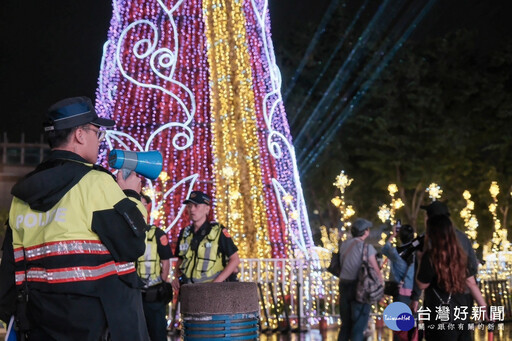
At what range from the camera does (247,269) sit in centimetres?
1562

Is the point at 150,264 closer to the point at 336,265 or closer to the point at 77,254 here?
the point at 336,265

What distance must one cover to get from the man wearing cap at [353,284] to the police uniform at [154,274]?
2.81 m

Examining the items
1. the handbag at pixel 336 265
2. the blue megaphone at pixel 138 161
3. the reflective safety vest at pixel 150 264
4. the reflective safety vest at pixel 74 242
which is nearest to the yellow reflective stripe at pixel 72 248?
the reflective safety vest at pixel 74 242

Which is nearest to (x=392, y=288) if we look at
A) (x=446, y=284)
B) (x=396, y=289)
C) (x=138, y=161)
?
(x=396, y=289)

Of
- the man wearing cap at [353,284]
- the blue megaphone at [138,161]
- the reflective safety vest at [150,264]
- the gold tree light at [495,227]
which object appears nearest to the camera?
the blue megaphone at [138,161]

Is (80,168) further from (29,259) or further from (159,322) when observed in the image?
(159,322)

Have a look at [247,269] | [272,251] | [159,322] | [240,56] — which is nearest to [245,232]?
[272,251]

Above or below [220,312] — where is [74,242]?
above

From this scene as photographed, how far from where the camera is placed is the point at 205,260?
8469 mm

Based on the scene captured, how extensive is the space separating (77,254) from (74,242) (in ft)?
0.19

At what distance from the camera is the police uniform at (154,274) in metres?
8.16

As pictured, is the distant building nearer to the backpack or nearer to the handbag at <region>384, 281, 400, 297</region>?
the handbag at <region>384, 281, 400, 297</region>

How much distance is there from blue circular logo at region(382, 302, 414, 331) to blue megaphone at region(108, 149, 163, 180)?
4.18 meters

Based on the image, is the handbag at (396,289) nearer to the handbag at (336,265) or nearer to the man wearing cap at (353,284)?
the man wearing cap at (353,284)
